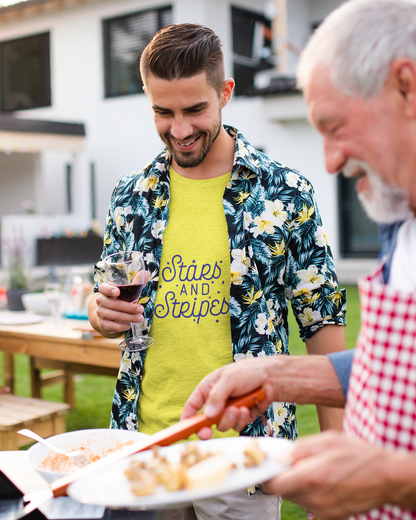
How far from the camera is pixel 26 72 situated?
17078 mm

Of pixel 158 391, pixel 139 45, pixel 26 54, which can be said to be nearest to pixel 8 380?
pixel 158 391

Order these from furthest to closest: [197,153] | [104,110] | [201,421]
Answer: [104,110] → [197,153] → [201,421]

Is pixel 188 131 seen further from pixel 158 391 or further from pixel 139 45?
pixel 139 45

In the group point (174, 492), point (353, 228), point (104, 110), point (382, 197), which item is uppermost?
point (104, 110)

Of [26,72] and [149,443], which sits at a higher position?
[26,72]

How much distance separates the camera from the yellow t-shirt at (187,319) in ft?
6.88

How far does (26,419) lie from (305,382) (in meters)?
2.80

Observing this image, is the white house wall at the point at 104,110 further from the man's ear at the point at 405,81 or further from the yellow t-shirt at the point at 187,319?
the man's ear at the point at 405,81

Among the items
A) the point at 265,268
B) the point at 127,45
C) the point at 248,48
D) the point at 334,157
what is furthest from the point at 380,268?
the point at 127,45

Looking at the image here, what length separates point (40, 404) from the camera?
167 inches

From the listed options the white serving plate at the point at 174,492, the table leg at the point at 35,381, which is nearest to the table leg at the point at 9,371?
the table leg at the point at 35,381

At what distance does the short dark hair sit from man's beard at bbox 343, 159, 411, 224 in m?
1.03

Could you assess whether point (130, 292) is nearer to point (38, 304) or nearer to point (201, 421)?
point (201, 421)

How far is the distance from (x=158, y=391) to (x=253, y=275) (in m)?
0.54
